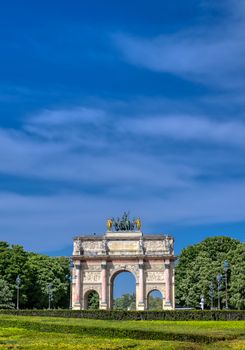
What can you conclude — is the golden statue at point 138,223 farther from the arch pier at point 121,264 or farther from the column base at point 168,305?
the column base at point 168,305

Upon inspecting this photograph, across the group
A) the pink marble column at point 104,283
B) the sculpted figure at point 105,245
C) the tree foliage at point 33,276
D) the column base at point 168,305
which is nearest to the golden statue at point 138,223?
the sculpted figure at point 105,245

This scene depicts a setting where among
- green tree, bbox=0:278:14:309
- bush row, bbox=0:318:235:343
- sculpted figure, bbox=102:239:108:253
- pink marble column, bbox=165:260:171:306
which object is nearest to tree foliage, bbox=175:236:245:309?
pink marble column, bbox=165:260:171:306

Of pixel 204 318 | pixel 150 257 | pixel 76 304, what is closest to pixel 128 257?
pixel 150 257

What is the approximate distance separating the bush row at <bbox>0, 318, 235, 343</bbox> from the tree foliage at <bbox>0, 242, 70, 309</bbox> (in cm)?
3709

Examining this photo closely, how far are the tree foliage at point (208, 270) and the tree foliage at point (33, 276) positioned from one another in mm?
17399

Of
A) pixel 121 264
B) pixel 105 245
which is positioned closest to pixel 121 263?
pixel 121 264

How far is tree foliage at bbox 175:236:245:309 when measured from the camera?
70031mm

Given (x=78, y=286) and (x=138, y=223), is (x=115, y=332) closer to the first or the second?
(x=78, y=286)

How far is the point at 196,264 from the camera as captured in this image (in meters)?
81.9

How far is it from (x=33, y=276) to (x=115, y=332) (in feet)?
170

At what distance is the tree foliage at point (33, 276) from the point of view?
72500 millimetres

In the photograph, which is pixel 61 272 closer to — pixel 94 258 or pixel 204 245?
pixel 94 258

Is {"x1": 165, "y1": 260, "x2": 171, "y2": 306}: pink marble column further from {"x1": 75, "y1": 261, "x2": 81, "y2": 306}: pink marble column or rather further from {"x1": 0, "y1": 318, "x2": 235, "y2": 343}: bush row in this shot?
{"x1": 0, "y1": 318, "x2": 235, "y2": 343}: bush row

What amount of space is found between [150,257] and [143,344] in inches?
2107
